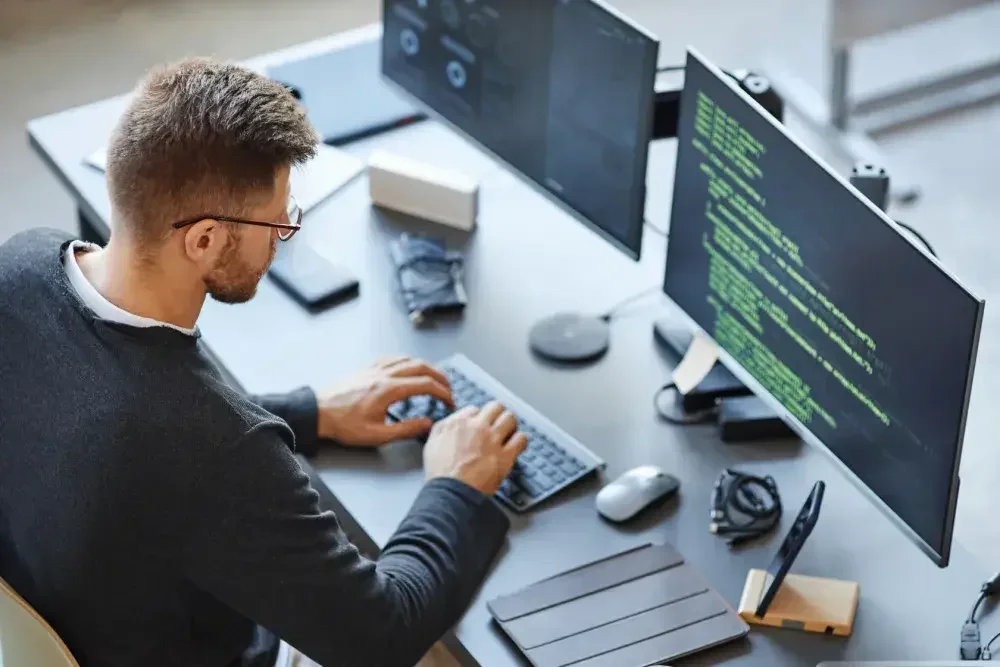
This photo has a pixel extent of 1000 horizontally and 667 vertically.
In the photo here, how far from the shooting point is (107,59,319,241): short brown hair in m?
1.47

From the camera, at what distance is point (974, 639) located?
157 centimetres

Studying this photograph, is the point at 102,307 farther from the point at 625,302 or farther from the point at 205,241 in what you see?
the point at 625,302

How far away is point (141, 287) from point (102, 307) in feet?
0.15

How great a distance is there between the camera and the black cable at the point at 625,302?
2.12m

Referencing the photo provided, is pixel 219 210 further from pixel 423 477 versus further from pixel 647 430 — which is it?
pixel 647 430

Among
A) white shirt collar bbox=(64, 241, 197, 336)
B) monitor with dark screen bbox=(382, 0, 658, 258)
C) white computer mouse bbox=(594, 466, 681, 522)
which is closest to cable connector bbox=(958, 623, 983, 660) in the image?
white computer mouse bbox=(594, 466, 681, 522)

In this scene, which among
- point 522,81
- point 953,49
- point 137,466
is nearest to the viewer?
point 137,466

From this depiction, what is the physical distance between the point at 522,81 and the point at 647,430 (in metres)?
0.60

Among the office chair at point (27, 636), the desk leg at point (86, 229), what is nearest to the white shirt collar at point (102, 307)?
the office chair at point (27, 636)

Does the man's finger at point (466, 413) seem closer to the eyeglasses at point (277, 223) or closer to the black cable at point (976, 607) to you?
the eyeglasses at point (277, 223)

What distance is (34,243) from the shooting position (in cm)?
164

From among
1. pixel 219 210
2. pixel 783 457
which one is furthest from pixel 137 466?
pixel 783 457

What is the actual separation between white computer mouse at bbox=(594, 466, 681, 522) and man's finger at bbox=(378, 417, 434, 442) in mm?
269

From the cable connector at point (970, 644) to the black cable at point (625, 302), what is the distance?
0.74 meters
